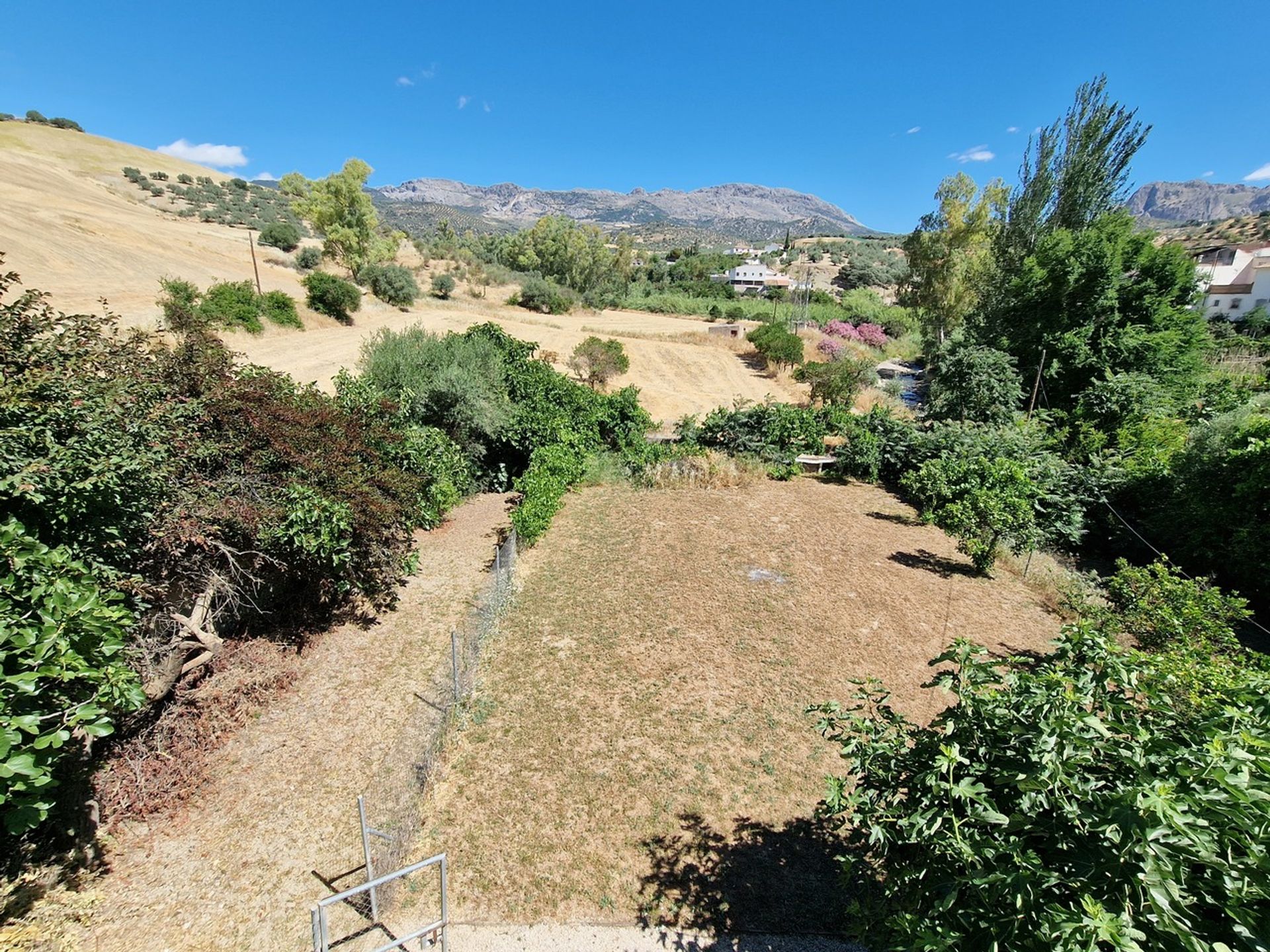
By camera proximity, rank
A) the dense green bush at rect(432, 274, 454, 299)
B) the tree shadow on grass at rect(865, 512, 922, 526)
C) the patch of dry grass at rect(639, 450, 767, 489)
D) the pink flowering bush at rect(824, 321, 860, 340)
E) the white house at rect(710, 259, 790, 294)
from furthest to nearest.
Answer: the white house at rect(710, 259, 790, 294) < the dense green bush at rect(432, 274, 454, 299) < the pink flowering bush at rect(824, 321, 860, 340) < the patch of dry grass at rect(639, 450, 767, 489) < the tree shadow on grass at rect(865, 512, 922, 526)

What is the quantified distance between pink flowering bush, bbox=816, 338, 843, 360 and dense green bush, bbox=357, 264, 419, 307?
24.2 meters

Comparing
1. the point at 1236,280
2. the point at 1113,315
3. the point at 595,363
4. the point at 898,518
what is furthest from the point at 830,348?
the point at 1236,280

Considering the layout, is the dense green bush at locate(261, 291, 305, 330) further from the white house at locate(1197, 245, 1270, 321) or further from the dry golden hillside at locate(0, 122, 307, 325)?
the white house at locate(1197, 245, 1270, 321)

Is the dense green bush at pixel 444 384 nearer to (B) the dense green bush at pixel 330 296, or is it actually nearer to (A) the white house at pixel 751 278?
(B) the dense green bush at pixel 330 296

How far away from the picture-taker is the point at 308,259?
37281 mm

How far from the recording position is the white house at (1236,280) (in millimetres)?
43625

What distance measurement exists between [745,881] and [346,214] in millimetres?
38509

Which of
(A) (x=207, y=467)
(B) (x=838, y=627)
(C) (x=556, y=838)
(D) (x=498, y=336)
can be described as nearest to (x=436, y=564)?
(A) (x=207, y=467)

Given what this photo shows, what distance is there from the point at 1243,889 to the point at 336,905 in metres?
5.40

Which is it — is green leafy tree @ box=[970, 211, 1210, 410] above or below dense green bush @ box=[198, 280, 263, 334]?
above

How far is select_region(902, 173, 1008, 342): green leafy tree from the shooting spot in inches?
1023

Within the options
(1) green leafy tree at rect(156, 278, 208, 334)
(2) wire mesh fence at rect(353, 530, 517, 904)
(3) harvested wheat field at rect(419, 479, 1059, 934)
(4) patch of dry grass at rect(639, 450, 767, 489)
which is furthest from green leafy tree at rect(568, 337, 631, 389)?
(2) wire mesh fence at rect(353, 530, 517, 904)

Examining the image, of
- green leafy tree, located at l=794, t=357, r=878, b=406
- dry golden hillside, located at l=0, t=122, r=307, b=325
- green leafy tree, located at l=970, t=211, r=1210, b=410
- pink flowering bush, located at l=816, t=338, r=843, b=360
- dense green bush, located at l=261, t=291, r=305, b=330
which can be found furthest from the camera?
pink flowering bush, located at l=816, t=338, r=843, b=360

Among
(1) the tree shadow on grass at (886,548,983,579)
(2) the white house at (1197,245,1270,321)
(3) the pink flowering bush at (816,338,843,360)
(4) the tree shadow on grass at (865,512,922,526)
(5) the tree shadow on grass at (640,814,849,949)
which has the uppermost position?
(2) the white house at (1197,245,1270,321)
